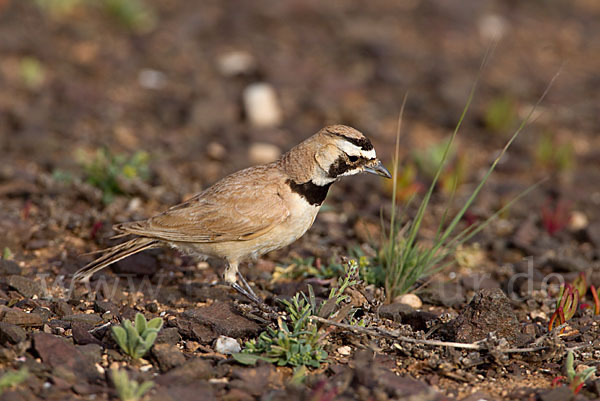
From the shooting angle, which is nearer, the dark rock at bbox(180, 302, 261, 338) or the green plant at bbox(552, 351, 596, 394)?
the green plant at bbox(552, 351, 596, 394)

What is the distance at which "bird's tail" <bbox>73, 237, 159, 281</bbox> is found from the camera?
5512 mm

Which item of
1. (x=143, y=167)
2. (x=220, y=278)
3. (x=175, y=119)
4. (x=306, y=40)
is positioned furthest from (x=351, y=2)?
(x=220, y=278)

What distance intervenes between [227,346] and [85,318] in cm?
107

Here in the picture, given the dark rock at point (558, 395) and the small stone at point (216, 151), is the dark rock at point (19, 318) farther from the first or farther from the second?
the small stone at point (216, 151)

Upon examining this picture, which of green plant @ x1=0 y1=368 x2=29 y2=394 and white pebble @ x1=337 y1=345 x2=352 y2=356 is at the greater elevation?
green plant @ x1=0 y1=368 x2=29 y2=394

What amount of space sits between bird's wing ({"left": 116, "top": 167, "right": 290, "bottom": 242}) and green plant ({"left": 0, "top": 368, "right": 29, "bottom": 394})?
174 cm

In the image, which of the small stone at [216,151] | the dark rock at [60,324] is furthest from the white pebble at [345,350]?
the small stone at [216,151]

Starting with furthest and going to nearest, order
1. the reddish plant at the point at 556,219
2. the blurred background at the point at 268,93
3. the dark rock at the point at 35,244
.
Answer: the blurred background at the point at 268,93
the reddish plant at the point at 556,219
the dark rock at the point at 35,244

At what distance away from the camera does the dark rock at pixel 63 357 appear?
4.30 meters

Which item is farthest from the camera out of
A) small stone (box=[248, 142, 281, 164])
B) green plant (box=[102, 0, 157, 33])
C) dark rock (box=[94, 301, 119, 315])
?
green plant (box=[102, 0, 157, 33])

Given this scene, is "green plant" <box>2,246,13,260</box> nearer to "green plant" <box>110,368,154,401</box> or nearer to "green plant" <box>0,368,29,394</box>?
"green plant" <box>0,368,29,394</box>

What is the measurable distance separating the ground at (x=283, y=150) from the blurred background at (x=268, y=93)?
0.03 metres

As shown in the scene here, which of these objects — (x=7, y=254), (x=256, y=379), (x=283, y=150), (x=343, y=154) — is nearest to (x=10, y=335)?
(x=256, y=379)

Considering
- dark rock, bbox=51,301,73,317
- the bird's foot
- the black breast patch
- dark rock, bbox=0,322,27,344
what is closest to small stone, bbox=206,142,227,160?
the bird's foot
